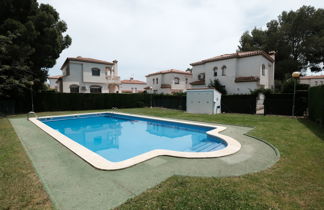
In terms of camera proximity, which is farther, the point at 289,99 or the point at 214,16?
the point at 289,99

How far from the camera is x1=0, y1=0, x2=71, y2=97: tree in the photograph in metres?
13.4

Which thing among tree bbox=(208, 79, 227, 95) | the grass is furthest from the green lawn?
tree bbox=(208, 79, 227, 95)

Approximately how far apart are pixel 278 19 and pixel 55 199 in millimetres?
40054

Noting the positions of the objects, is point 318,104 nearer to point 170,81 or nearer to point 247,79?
point 247,79

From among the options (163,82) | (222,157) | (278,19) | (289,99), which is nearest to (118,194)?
(222,157)

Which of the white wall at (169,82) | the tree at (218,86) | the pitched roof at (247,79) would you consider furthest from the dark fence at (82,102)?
the white wall at (169,82)

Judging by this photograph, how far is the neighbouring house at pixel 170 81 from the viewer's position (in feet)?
111

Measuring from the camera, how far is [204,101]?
54.7 ft

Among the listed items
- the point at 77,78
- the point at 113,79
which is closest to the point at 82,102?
the point at 77,78

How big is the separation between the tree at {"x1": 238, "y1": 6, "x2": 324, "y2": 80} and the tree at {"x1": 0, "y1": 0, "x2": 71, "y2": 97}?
32.5 meters

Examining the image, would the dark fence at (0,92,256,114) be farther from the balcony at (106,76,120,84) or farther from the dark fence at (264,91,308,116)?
the balcony at (106,76,120,84)

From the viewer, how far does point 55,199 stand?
285 cm

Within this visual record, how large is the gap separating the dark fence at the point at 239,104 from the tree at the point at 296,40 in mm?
16384

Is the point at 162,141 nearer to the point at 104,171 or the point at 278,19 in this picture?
the point at 104,171
